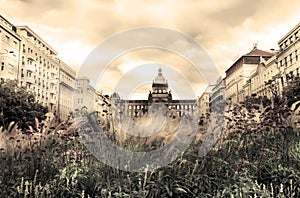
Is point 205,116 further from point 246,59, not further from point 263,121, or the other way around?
point 246,59

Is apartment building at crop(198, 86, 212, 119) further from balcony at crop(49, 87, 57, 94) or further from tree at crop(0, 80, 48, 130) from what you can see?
balcony at crop(49, 87, 57, 94)

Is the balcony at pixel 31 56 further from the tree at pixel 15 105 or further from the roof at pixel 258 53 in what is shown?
the roof at pixel 258 53

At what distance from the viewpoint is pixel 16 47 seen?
154ft

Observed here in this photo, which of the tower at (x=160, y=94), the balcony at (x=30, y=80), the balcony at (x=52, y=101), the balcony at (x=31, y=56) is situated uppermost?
the balcony at (x=31, y=56)

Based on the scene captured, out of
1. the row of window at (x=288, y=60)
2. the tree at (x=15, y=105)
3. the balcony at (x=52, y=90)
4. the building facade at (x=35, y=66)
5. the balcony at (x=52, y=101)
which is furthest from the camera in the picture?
the balcony at (x=52, y=90)

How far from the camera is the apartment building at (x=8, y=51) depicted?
41281 mm

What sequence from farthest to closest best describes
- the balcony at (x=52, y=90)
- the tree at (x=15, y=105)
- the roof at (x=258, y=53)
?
1. the roof at (x=258, y=53)
2. the balcony at (x=52, y=90)
3. the tree at (x=15, y=105)

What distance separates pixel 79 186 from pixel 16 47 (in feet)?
155

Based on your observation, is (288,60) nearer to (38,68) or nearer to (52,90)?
(38,68)

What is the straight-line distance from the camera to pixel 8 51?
43.5 meters

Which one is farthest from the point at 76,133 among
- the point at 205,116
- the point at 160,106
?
the point at 205,116

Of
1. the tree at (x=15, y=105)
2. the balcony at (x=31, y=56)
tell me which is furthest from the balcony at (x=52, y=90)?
the tree at (x=15, y=105)

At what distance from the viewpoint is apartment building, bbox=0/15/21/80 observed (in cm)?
4128

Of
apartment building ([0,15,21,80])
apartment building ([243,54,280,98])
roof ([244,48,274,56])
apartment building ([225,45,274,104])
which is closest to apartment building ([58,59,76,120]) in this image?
apartment building ([0,15,21,80])
